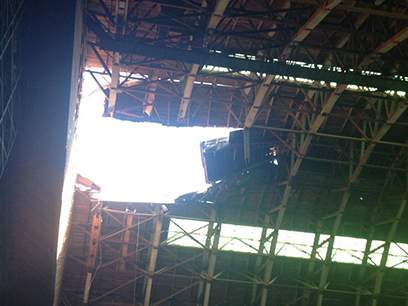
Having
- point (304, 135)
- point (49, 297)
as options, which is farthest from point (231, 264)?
point (49, 297)

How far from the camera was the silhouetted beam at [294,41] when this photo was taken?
12.8 meters

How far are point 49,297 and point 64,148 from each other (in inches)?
186

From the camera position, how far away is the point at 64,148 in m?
11.9

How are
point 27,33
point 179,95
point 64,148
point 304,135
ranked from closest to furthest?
1. point 27,33
2. point 64,148
3. point 179,95
4. point 304,135

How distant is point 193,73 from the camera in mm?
15930

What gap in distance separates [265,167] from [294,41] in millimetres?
7359

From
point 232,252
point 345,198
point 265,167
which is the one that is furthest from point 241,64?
point 232,252

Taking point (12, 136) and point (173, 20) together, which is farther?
point (173, 20)

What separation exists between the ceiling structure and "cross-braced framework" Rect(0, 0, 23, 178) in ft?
15.3

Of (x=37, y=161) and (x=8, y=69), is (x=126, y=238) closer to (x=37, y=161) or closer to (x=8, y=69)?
(x=37, y=161)

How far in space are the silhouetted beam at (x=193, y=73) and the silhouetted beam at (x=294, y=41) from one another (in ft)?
7.06

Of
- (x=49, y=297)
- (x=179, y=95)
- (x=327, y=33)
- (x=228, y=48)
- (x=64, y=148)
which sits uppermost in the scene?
→ (x=327, y=33)

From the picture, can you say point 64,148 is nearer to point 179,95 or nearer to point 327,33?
point 179,95

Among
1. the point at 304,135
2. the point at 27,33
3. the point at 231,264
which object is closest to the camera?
the point at 27,33
